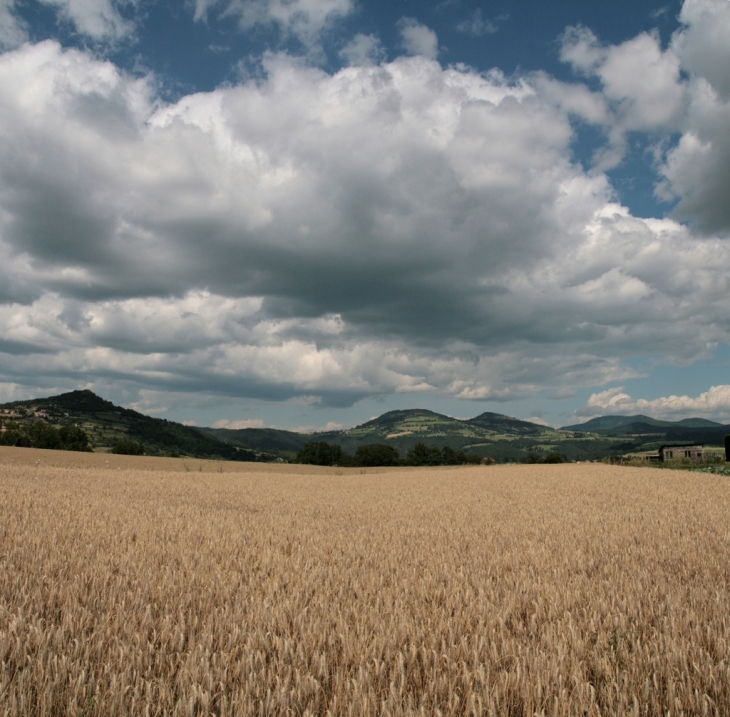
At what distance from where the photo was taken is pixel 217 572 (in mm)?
6164

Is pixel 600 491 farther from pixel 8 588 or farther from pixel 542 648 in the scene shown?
pixel 8 588

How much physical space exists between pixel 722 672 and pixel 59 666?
4.88m

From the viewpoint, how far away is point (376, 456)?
360 ft

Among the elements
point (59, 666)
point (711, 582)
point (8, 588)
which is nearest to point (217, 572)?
point (8, 588)

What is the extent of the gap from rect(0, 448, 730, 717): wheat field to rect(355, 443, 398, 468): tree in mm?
100706

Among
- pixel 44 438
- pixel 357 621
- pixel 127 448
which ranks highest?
pixel 357 621

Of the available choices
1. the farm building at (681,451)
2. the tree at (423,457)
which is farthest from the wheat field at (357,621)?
the tree at (423,457)

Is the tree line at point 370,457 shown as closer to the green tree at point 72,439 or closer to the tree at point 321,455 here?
the tree at point 321,455

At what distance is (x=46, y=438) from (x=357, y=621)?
365 feet

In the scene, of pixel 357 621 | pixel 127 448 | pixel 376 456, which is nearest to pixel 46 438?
pixel 127 448

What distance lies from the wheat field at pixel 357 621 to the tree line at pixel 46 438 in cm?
9891

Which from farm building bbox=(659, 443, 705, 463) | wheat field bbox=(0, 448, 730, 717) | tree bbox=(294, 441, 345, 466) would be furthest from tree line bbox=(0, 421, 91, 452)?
farm building bbox=(659, 443, 705, 463)

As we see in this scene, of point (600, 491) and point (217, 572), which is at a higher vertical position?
point (217, 572)

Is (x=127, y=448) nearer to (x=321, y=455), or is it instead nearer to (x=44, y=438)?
(x=44, y=438)
